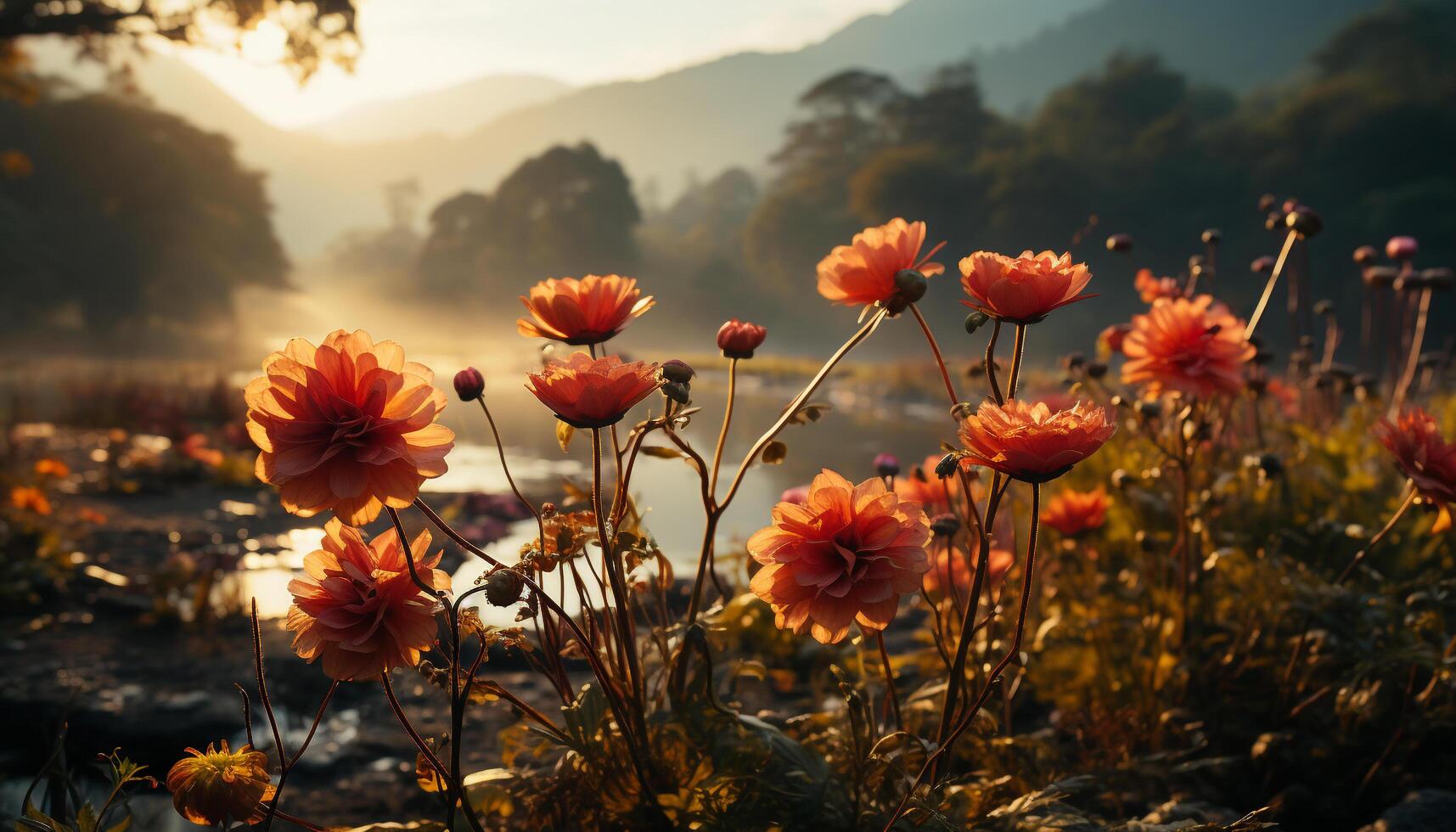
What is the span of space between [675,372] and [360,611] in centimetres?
37

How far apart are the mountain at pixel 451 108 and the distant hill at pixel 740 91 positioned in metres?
1.66

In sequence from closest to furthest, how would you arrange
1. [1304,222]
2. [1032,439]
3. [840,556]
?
[1032,439]
[840,556]
[1304,222]

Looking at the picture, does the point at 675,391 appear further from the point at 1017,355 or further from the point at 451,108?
the point at 451,108

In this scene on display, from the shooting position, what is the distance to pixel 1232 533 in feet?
6.49

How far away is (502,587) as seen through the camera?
2.47ft

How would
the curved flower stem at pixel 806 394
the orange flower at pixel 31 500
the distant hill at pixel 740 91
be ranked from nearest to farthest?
the curved flower stem at pixel 806 394 < the orange flower at pixel 31 500 < the distant hill at pixel 740 91

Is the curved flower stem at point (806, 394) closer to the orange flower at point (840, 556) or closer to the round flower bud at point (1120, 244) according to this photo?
the orange flower at point (840, 556)

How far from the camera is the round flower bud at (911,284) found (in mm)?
912

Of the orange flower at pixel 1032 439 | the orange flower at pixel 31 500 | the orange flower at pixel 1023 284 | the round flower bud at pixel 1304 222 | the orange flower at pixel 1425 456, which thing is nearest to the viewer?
the orange flower at pixel 1032 439

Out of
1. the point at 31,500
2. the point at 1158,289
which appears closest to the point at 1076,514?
the point at 1158,289

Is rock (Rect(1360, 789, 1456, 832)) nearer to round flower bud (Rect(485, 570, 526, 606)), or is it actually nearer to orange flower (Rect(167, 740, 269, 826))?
round flower bud (Rect(485, 570, 526, 606))

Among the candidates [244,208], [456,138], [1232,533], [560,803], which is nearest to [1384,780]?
[1232,533]

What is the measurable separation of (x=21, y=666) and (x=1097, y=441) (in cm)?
256

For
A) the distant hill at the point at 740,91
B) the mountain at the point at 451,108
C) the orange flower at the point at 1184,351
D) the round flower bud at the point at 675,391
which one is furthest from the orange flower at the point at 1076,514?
the mountain at the point at 451,108
